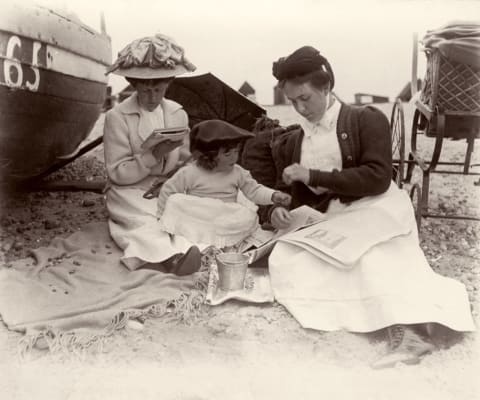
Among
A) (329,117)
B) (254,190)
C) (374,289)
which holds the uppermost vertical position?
(329,117)

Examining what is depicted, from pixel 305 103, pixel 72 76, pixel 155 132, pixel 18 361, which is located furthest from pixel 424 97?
pixel 18 361

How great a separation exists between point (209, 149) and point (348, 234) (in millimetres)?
1000

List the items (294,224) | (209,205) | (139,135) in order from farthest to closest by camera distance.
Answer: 1. (139,135)
2. (209,205)
3. (294,224)

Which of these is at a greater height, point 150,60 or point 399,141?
point 150,60

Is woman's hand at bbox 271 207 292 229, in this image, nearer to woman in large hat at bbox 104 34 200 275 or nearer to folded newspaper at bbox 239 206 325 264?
folded newspaper at bbox 239 206 325 264

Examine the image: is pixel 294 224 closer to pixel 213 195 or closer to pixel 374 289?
pixel 213 195

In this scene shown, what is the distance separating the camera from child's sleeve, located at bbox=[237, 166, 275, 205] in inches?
140

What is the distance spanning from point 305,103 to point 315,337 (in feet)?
4.12

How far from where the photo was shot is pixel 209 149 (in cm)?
344

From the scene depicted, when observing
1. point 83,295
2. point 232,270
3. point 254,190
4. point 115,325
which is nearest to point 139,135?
point 254,190

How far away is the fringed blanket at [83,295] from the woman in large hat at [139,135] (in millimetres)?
272

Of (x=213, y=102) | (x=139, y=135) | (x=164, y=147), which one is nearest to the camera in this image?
(x=164, y=147)

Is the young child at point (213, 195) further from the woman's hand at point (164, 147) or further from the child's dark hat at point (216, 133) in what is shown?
the woman's hand at point (164, 147)

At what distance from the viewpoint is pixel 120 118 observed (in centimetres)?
387
